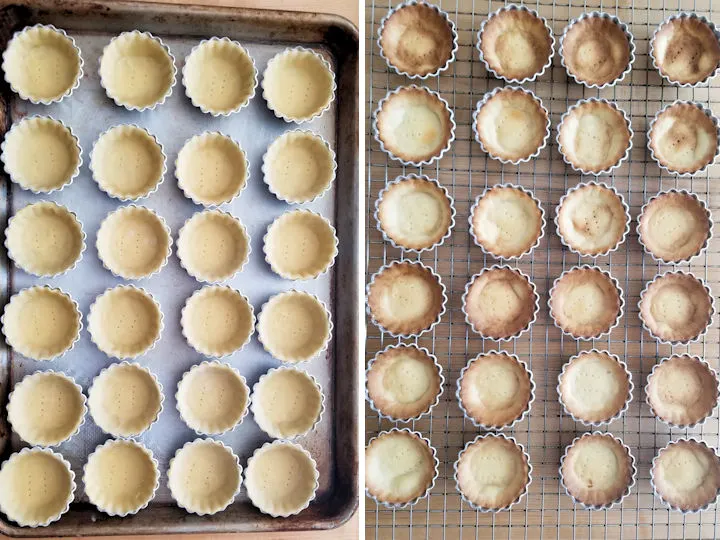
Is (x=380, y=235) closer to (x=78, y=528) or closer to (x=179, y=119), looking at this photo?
(x=179, y=119)

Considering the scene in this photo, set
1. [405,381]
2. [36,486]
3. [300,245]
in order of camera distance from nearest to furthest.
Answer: [36,486], [300,245], [405,381]

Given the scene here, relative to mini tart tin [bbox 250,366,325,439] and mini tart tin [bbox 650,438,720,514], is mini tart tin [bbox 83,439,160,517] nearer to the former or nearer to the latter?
mini tart tin [bbox 250,366,325,439]

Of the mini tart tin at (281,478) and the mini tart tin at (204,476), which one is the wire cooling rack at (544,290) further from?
the mini tart tin at (204,476)

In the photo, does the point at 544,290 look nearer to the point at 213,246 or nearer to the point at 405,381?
the point at 405,381

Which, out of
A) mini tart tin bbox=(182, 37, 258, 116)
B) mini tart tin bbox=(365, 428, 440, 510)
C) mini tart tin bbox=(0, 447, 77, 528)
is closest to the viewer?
mini tart tin bbox=(0, 447, 77, 528)

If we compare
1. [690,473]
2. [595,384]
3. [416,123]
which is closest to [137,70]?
[416,123]

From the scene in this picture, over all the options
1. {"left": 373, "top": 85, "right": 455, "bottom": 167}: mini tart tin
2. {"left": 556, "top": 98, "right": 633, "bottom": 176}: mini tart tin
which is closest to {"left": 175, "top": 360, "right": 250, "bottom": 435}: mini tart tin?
{"left": 373, "top": 85, "right": 455, "bottom": 167}: mini tart tin
